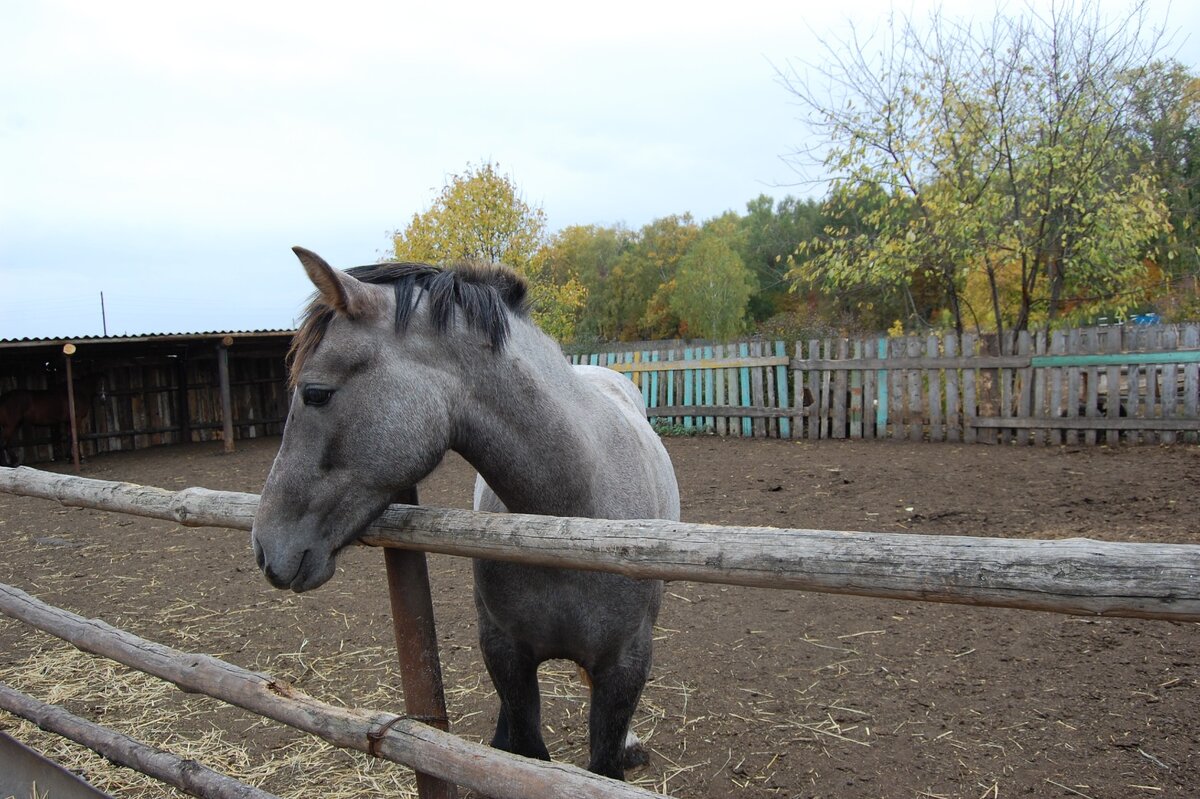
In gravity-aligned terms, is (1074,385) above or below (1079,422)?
above

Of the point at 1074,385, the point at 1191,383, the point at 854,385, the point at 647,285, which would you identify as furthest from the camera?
the point at 647,285

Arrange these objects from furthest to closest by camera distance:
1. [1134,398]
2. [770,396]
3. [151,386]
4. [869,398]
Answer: [151,386]
[770,396]
[869,398]
[1134,398]

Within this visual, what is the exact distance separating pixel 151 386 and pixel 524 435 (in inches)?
694

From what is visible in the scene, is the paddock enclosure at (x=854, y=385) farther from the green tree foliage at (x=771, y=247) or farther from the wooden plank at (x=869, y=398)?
the green tree foliage at (x=771, y=247)

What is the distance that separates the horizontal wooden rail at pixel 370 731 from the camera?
163 cm

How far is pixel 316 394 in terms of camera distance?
1.82 metres

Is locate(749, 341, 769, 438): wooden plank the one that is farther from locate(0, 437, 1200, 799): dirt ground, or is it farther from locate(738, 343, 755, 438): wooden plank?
locate(0, 437, 1200, 799): dirt ground

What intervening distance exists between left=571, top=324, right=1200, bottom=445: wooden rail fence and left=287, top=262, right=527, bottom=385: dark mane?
9.23 metres

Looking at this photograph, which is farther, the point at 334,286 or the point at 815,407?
the point at 815,407

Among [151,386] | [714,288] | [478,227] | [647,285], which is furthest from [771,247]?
[151,386]

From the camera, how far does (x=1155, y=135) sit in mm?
10430

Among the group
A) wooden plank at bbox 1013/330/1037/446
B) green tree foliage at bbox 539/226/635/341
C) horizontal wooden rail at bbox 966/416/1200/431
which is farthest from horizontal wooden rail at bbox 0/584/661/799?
green tree foliage at bbox 539/226/635/341

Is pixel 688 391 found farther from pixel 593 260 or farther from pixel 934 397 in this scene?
pixel 593 260

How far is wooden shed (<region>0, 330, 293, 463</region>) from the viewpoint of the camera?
1412cm
